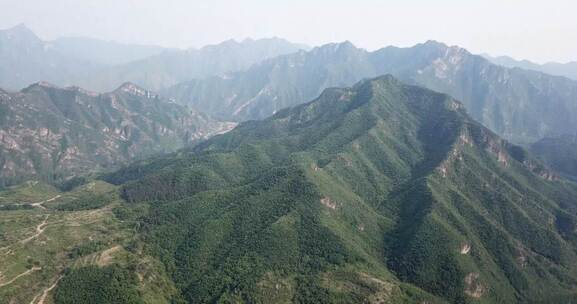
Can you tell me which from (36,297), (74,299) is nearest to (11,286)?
(36,297)

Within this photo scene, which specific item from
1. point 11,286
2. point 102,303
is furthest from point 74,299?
point 11,286

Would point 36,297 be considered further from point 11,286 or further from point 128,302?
point 128,302

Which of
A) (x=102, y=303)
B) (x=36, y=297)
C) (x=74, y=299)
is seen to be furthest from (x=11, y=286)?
(x=102, y=303)

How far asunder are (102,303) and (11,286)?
125ft

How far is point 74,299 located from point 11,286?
1025 inches

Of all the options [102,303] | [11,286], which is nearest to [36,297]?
[11,286]

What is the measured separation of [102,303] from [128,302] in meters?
10.7

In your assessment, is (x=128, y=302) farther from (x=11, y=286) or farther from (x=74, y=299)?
(x=11, y=286)

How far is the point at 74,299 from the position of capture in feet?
650

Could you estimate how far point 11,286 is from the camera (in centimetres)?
19638

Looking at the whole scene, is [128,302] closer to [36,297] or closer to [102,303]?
[102,303]

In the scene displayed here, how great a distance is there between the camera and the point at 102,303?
19725cm

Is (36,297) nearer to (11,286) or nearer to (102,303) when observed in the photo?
(11,286)
